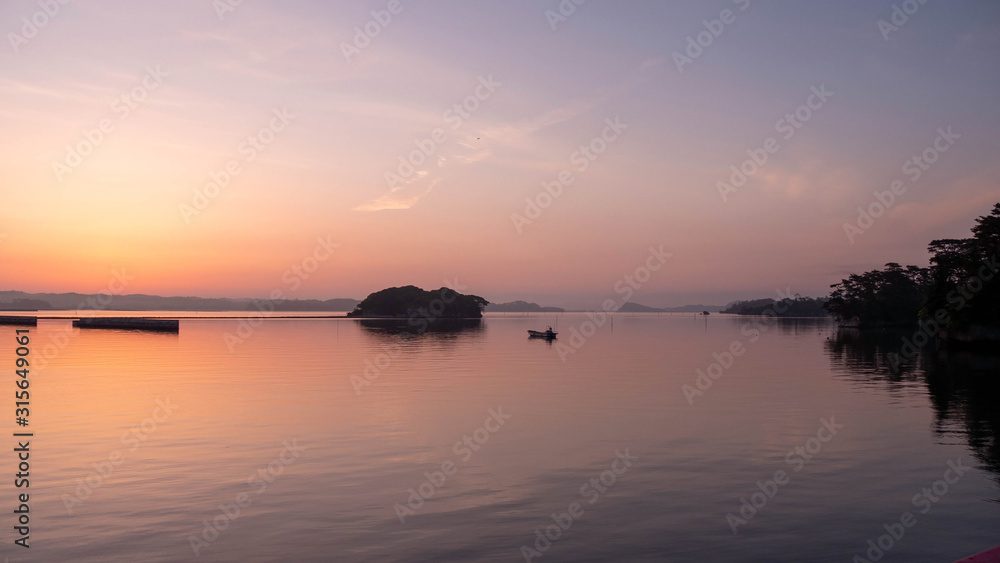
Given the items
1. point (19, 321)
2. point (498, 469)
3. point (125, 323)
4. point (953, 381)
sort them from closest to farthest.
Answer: point (498, 469) < point (953, 381) < point (125, 323) < point (19, 321)

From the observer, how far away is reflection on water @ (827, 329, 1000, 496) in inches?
1118

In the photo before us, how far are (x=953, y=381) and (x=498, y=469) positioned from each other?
42.9 meters

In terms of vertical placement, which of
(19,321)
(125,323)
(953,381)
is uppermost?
(19,321)

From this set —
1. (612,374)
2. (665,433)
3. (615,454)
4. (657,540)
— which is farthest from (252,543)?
(612,374)

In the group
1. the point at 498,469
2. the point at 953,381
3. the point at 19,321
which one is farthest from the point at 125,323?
the point at 498,469

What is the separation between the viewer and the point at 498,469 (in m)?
22.4

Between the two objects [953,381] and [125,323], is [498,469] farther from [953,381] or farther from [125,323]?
[125,323]

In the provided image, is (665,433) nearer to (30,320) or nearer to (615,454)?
(615,454)

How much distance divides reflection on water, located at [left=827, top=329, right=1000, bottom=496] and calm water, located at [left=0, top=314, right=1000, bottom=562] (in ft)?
1.14

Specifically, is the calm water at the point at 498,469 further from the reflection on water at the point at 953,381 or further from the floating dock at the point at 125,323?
the floating dock at the point at 125,323

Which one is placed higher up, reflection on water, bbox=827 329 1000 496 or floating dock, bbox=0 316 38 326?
floating dock, bbox=0 316 38 326

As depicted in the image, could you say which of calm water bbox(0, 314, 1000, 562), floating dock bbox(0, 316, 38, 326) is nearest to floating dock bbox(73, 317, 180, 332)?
floating dock bbox(0, 316, 38, 326)

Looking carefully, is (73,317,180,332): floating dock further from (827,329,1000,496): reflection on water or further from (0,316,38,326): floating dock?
(827,329,1000,496): reflection on water

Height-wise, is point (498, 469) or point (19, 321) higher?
point (19, 321)
